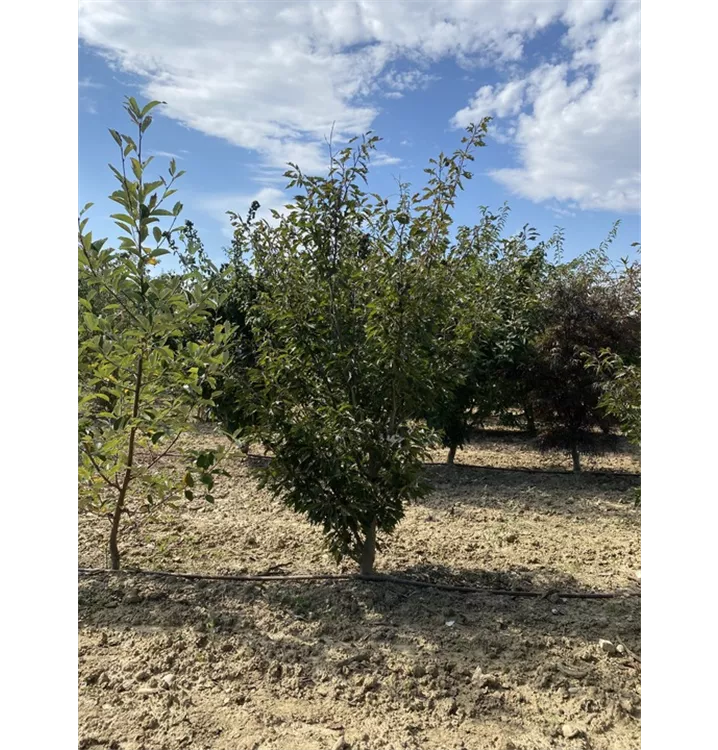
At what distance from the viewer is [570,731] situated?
1988 mm

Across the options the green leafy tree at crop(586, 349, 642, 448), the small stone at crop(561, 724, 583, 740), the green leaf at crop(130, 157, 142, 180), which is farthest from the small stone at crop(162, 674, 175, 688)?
the green leafy tree at crop(586, 349, 642, 448)

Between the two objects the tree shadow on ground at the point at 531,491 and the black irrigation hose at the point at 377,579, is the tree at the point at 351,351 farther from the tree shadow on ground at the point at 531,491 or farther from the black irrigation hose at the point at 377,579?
the tree shadow on ground at the point at 531,491

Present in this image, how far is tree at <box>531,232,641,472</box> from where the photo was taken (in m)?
6.49

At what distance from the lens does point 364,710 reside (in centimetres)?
210

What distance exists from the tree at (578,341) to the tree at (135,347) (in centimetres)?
472

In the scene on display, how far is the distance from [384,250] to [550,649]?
2.16 metres

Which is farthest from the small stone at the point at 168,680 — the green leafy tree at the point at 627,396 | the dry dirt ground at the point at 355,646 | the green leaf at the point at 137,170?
the green leafy tree at the point at 627,396

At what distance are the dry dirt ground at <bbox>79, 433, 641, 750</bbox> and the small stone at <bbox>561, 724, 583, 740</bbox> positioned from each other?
0.8 inches

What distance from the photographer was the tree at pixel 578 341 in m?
6.49

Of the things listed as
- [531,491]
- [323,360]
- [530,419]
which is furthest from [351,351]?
[530,419]

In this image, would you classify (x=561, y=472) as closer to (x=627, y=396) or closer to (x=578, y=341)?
(x=578, y=341)

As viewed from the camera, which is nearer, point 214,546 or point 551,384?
point 214,546
